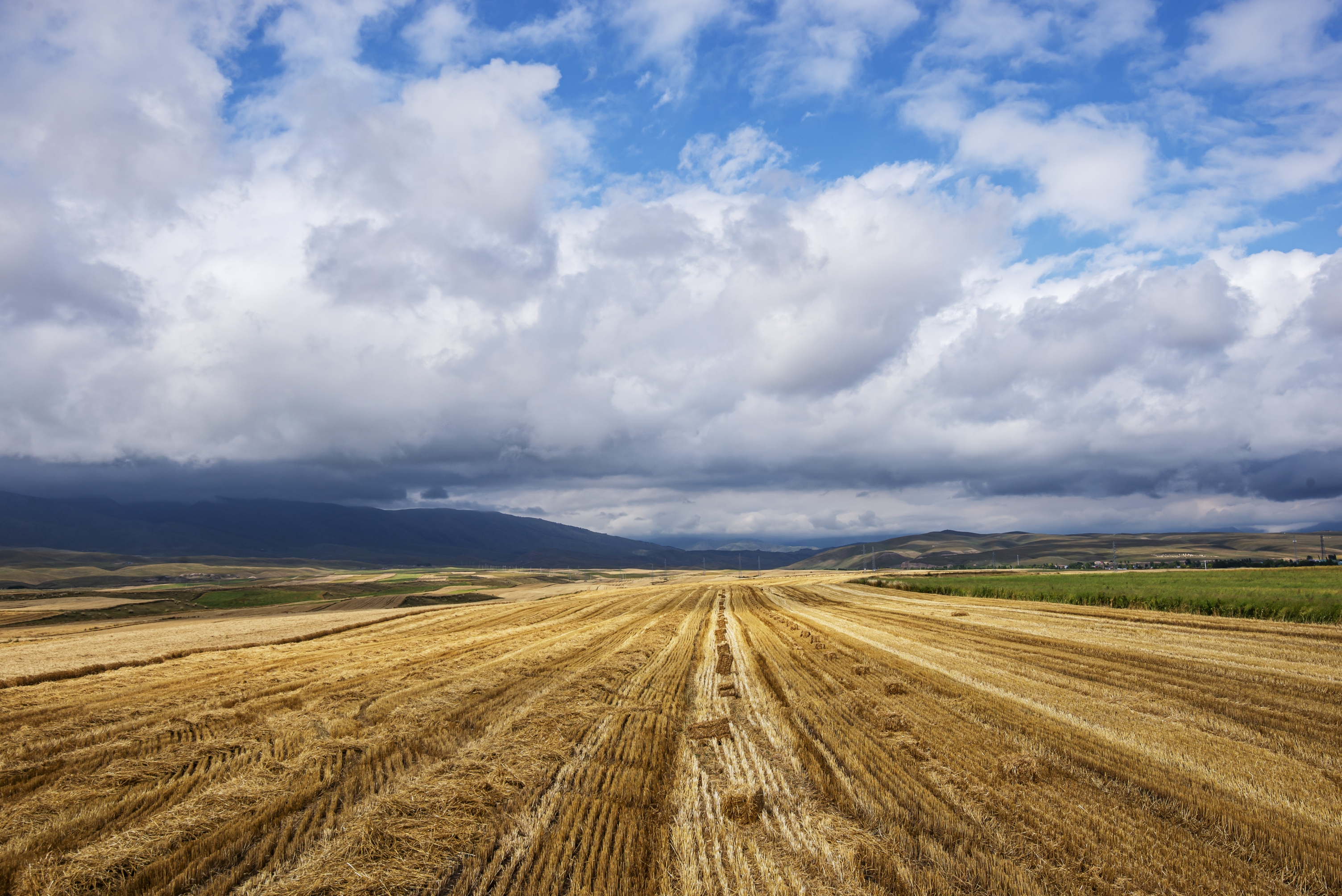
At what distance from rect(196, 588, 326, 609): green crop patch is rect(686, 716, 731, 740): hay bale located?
76460 millimetres

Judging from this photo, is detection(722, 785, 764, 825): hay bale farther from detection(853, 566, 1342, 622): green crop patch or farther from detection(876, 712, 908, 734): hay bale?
detection(853, 566, 1342, 622): green crop patch

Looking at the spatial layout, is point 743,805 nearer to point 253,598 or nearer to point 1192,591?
point 1192,591

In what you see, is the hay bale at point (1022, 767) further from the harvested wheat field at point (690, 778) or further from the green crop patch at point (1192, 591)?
the green crop patch at point (1192, 591)

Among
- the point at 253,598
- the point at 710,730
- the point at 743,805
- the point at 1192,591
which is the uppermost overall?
the point at 743,805

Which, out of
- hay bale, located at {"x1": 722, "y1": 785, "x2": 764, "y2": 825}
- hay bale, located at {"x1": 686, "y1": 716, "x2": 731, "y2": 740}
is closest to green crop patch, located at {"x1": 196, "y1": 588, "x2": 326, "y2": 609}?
hay bale, located at {"x1": 686, "y1": 716, "x2": 731, "y2": 740}

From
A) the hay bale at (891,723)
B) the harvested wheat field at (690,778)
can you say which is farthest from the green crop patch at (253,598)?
the hay bale at (891,723)

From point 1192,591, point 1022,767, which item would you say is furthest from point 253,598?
point 1192,591

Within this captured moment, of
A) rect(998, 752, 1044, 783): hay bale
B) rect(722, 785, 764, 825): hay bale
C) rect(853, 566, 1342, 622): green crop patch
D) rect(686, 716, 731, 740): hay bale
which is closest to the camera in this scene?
rect(722, 785, 764, 825): hay bale

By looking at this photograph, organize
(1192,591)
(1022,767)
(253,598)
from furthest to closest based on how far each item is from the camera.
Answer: (253,598)
(1192,591)
(1022,767)

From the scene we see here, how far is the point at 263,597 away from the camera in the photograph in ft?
259

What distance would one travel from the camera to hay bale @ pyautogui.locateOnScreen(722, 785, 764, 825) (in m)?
7.51

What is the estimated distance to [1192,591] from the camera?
41250 mm

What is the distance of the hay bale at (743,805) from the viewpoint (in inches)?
296

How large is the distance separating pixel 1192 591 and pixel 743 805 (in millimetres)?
47315
